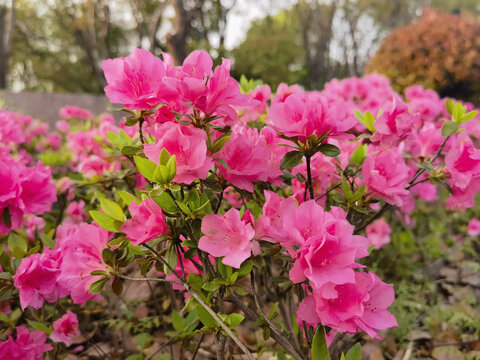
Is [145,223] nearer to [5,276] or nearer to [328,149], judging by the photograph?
[328,149]

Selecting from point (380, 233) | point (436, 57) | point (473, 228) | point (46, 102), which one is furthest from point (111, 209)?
point (46, 102)

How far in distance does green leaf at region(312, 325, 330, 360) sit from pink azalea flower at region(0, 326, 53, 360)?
0.85 m

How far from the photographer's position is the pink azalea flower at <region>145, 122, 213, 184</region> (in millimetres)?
836

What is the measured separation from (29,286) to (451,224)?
3301 millimetres

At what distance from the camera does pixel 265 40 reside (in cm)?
1409

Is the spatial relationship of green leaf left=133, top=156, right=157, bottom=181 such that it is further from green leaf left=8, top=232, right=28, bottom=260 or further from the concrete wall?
the concrete wall

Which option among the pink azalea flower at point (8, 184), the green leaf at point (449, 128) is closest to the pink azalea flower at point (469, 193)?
the green leaf at point (449, 128)

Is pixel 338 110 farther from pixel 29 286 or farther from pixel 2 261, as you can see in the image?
pixel 2 261

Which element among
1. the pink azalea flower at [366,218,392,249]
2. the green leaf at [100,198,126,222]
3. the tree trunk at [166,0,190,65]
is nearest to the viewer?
the green leaf at [100,198,126,222]

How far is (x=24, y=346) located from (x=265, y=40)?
46.4ft

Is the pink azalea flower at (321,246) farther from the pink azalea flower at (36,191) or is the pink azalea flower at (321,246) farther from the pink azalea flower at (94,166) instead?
the pink azalea flower at (94,166)

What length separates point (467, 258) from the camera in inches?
114

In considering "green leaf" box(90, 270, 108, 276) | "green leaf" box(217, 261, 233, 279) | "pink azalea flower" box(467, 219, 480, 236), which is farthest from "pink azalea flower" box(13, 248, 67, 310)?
"pink azalea flower" box(467, 219, 480, 236)

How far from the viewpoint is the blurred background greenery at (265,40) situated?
5.68 meters
